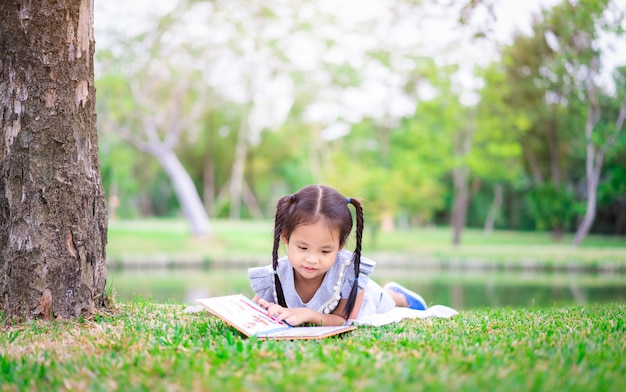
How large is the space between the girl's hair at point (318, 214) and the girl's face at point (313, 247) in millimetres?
32

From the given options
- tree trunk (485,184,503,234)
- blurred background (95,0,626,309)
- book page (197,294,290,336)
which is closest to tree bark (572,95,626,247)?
blurred background (95,0,626,309)

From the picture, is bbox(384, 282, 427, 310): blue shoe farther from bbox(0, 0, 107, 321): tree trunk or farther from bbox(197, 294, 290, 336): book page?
bbox(0, 0, 107, 321): tree trunk

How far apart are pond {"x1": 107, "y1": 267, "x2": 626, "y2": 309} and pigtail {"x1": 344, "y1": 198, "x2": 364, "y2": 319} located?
14.9ft

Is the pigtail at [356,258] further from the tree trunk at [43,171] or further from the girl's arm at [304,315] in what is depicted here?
the tree trunk at [43,171]

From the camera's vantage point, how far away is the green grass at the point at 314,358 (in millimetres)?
2049

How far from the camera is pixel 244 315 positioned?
3.16 meters

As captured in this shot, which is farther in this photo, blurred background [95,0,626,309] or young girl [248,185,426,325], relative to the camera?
blurred background [95,0,626,309]

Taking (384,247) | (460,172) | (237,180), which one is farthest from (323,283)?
(237,180)

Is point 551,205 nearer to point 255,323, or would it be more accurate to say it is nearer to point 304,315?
point 304,315

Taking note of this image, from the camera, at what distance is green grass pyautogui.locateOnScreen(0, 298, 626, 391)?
2.05 metres

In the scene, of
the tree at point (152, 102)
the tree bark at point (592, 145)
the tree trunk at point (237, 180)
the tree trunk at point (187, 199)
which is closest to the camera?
the tree bark at point (592, 145)

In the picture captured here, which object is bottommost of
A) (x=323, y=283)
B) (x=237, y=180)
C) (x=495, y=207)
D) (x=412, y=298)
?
(x=412, y=298)

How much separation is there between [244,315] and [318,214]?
0.62 metres

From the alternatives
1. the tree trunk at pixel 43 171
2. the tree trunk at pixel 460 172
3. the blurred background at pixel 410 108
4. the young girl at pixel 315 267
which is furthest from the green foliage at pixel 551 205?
the tree trunk at pixel 43 171
